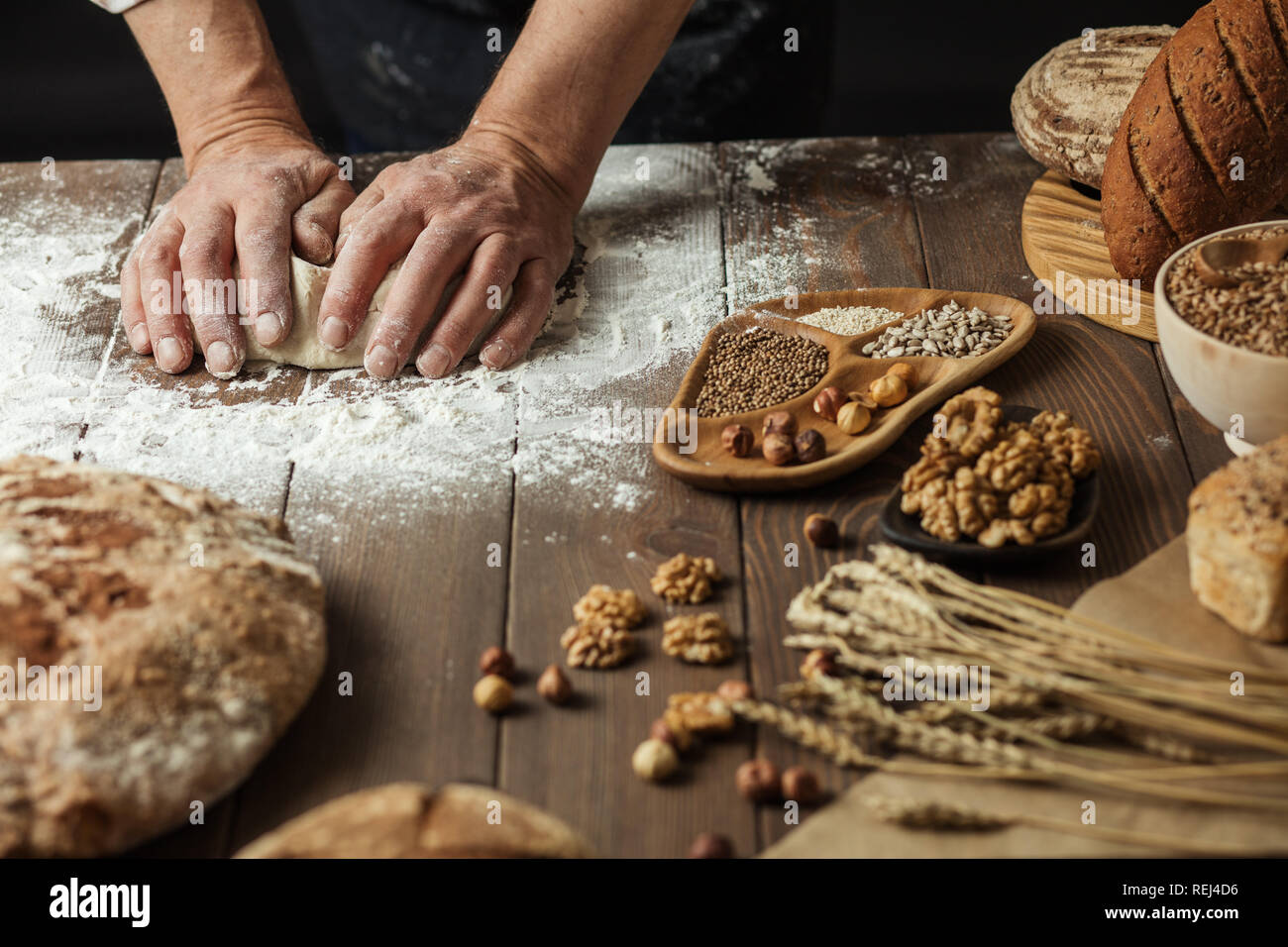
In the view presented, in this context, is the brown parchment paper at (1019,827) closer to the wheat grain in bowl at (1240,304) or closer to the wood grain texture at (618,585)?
the wood grain texture at (618,585)

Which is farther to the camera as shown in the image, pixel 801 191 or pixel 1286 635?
pixel 801 191

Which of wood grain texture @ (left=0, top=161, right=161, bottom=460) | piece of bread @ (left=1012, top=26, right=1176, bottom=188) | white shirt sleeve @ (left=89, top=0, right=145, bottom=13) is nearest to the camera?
wood grain texture @ (left=0, top=161, right=161, bottom=460)

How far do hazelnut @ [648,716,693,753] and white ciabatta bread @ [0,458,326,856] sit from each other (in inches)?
12.4

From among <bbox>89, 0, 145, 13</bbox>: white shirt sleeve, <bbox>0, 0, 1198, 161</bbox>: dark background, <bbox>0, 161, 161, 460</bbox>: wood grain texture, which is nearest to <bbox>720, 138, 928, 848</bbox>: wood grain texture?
<bbox>0, 161, 161, 460</bbox>: wood grain texture

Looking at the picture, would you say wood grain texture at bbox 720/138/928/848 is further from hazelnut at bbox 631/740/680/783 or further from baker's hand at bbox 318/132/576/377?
baker's hand at bbox 318/132/576/377

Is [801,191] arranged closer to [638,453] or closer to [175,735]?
[638,453]

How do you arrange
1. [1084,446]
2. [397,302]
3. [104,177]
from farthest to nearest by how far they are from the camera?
[104,177] → [397,302] → [1084,446]

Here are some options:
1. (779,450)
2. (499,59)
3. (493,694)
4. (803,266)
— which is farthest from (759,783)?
(499,59)

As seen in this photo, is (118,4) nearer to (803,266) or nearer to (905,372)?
(803,266)

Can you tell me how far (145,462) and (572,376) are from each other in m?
0.52

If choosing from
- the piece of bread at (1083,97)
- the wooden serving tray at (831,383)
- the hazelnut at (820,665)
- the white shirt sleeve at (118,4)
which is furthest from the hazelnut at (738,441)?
the white shirt sleeve at (118,4)

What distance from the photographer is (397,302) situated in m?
1.40

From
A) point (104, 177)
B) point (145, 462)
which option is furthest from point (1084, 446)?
point (104, 177)

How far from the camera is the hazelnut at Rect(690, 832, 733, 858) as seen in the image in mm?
868
